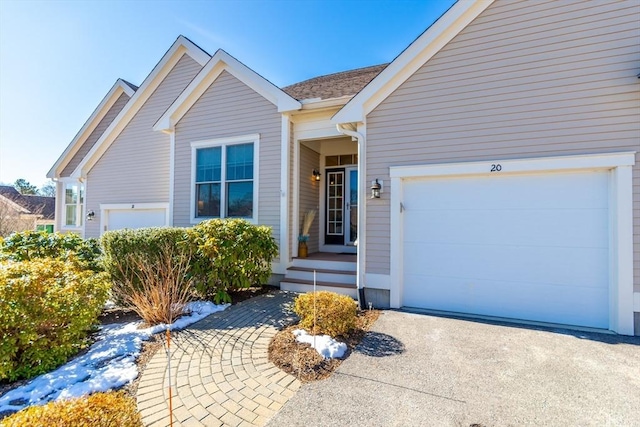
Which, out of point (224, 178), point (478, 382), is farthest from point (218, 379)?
point (224, 178)

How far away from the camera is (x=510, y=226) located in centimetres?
514

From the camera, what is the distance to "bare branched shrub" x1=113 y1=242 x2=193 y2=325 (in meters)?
4.71

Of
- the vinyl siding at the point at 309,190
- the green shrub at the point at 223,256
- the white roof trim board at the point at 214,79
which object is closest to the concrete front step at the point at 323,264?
the vinyl siding at the point at 309,190

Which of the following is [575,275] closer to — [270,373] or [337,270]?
[337,270]

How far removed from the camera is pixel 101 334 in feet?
14.6

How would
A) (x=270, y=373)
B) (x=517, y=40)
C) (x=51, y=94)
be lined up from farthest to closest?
(x=51, y=94)
(x=517, y=40)
(x=270, y=373)

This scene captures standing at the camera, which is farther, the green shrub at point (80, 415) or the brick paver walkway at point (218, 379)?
the brick paver walkway at point (218, 379)

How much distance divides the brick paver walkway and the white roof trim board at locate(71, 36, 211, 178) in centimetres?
859

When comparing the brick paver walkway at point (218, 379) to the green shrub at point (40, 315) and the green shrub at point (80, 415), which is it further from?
the green shrub at point (40, 315)

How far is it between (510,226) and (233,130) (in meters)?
6.69

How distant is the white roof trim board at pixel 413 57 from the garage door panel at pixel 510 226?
2.33 meters

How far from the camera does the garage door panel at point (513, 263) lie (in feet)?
15.5

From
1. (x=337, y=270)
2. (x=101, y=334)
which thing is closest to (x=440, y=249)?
(x=337, y=270)

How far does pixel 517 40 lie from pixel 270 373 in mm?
6452
